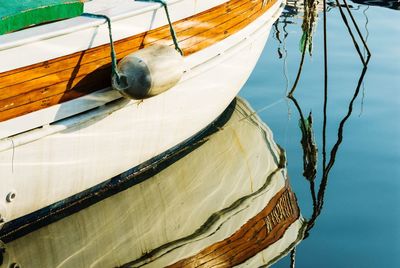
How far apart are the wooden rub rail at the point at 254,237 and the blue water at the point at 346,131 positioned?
165 mm

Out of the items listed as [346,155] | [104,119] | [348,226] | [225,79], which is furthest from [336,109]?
[104,119]

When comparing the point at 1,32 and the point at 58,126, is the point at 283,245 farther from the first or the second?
the point at 1,32

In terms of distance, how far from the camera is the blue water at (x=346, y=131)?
425 cm

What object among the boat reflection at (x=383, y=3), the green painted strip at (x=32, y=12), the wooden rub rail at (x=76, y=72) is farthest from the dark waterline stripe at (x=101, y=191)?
the boat reflection at (x=383, y=3)

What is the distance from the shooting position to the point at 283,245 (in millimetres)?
4176

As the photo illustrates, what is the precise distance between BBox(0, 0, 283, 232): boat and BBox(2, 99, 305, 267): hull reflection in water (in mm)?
233

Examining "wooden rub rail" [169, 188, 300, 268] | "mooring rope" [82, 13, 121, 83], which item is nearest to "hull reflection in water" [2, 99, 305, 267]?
"wooden rub rail" [169, 188, 300, 268]

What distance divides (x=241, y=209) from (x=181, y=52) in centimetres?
136

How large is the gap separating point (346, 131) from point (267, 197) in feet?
5.04

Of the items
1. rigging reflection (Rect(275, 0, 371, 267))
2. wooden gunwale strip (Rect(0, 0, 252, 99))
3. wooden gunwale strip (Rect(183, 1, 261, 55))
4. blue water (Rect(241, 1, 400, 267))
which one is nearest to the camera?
wooden gunwale strip (Rect(0, 0, 252, 99))

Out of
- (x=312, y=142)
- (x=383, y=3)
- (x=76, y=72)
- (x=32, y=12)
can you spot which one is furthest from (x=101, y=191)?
(x=383, y=3)

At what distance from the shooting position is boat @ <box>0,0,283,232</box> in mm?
3477

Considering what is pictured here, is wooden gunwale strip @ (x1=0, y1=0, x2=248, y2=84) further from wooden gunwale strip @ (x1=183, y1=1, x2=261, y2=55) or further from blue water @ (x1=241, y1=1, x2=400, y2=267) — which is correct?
blue water @ (x1=241, y1=1, x2=400, y2=267)

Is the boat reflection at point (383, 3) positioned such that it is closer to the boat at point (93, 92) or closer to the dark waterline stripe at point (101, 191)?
the dark waterline stripe at point (101, 191)
